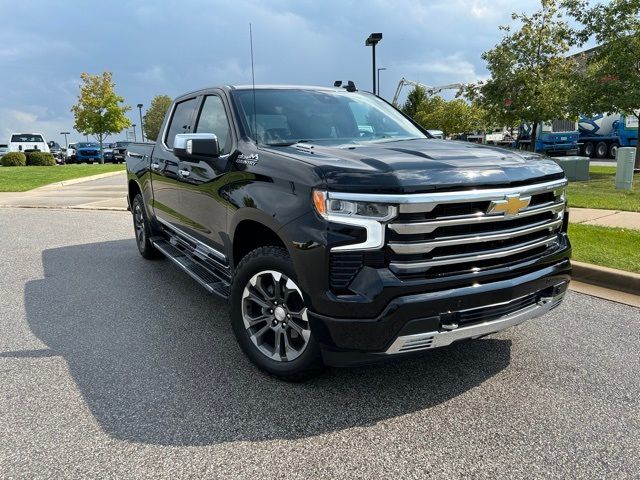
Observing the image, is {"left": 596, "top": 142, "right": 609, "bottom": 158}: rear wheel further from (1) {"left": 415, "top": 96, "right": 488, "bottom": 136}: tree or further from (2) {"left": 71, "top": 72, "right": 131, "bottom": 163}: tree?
(2) {"left": 71, "top": 72, "right": 131, "bottom": 163}: tree

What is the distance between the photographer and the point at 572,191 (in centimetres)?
1206

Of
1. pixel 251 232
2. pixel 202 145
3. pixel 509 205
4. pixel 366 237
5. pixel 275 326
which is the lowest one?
pixel 275 326

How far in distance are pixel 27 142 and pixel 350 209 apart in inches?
1528

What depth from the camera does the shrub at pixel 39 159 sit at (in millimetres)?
29844

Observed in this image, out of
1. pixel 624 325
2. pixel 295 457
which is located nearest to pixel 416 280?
pixel 295 457

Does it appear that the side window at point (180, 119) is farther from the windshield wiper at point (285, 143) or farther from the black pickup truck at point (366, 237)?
the windshield wiper at point (285, 143)

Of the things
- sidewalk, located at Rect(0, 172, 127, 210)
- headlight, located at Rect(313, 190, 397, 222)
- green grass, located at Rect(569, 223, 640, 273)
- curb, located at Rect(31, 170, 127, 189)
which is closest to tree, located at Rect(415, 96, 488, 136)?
curb, located at Rect(31, 170, 127, 189)

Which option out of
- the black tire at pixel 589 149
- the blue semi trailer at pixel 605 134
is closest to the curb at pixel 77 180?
the blue semi trailer at pixel 605 134

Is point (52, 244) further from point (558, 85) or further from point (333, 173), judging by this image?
point (558, 85)

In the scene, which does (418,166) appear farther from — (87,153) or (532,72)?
(87,153)

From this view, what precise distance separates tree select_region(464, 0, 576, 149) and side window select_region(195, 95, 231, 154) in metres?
16.3

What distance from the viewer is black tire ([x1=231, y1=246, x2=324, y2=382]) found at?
3139mm

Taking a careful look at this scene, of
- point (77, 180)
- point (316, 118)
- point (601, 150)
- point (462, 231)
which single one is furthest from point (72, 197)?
point (601, 150)

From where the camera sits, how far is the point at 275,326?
3.39 meters
